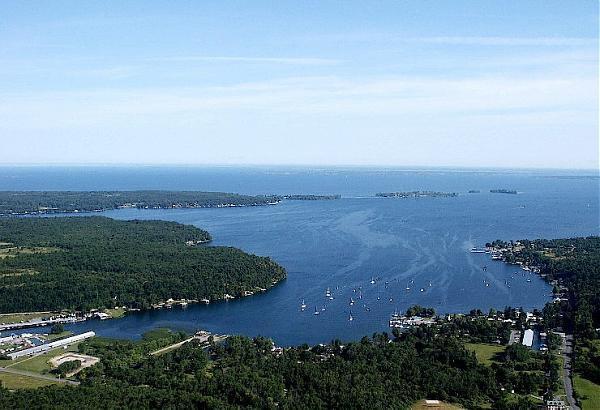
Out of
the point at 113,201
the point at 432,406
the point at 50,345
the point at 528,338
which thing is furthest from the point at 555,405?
the point at 113,201

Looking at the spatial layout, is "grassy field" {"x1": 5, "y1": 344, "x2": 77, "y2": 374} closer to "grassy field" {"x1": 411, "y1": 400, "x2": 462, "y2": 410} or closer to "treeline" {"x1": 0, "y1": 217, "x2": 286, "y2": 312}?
"treeline" {"x1": 0, "y1": 217, "x2": 286, "y2": 312}

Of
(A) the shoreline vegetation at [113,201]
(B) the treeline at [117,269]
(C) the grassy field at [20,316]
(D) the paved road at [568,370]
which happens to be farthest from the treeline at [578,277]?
(A) the shoreline vegetation at [113,201]

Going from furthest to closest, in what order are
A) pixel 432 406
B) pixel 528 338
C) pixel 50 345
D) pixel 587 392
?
pixel 528 338, pixel 50 345, pixel 587 392, pixel 432 406

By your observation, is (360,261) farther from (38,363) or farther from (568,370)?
(38,363)

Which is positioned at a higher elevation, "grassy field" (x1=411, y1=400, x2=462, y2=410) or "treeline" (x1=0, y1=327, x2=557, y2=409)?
"treeline" (x1=0, y1=327, x2=557, y2=409)

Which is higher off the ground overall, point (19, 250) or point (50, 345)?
point (19, 250)

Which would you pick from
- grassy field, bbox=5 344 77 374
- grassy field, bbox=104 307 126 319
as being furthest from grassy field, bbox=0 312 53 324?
grassy field, bbox=5 344 77 374

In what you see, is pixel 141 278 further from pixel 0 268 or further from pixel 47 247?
pixel 47 247
